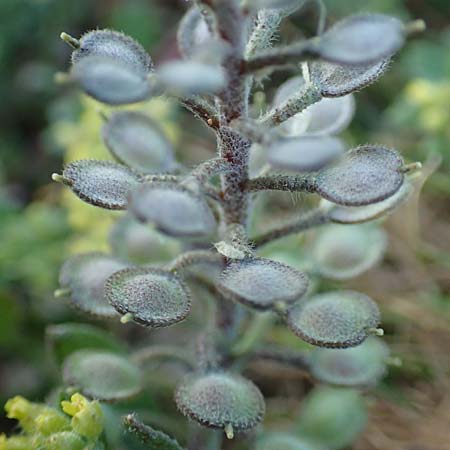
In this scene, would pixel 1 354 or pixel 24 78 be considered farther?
pixel 24 78

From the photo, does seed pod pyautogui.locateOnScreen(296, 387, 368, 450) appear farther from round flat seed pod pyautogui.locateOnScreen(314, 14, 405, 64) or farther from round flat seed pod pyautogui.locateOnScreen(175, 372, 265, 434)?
round flat seed pod pyautogui.locateOnScreen(314, 14, 405, 64)

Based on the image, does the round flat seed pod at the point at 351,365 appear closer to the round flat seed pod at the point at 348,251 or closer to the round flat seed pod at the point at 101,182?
the round flat seed pod at the point at 348,251

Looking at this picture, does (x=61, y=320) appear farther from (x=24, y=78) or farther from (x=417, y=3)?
(x=417, y=3)

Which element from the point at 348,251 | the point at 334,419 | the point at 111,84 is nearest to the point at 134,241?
the point at 348,251

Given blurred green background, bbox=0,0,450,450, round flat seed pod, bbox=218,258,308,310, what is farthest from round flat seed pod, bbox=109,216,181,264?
round flat seed pod, bbox=218,258,308,310

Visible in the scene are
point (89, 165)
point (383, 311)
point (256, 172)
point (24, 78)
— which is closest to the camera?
point (89, 165)

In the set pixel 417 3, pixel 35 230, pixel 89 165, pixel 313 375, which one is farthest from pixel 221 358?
pixel 417 3

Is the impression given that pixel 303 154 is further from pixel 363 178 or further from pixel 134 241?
pixel 134 241
